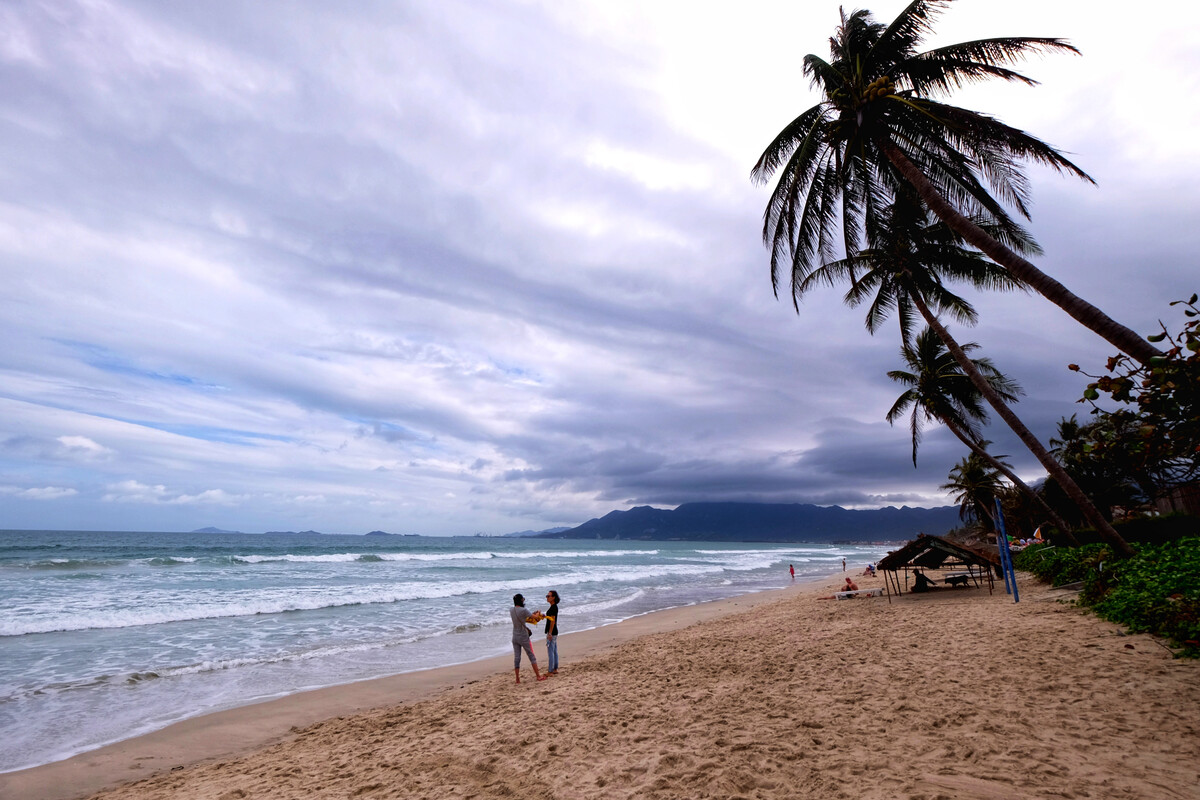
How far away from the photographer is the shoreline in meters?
6.08

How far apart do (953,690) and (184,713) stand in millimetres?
9880

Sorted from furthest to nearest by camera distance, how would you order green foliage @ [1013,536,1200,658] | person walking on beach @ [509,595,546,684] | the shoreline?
person walking on beach @ [509,595,546,684], green foliage @ [1013,536,1200,658], the shoreline

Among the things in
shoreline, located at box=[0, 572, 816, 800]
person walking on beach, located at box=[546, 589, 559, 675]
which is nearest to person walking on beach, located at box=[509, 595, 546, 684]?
person walking on beach, located at box=[546, 589, 559, 675]

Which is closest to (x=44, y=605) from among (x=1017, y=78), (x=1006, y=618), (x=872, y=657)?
(x=872, y=657)

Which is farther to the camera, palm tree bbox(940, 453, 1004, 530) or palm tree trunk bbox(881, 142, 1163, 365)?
palm tree bbox(940, 453, 1004, 530)

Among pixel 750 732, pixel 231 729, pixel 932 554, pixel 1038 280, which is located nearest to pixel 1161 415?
pixel 1038 280

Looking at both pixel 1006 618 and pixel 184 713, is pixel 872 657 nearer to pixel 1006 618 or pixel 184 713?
pixel 1006 618

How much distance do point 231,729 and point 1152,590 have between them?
1227 centimetres

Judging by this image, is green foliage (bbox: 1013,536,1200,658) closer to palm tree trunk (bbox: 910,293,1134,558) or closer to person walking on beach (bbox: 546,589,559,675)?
palm tree trunk (bbox: 910,293,1134,558)

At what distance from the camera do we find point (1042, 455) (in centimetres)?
1143

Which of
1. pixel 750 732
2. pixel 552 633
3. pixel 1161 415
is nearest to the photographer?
pixel 1161 415

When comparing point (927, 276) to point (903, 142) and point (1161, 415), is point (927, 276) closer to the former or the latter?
point (903, 142)

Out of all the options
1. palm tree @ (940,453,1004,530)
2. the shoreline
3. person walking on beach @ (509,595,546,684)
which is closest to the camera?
the shoreline

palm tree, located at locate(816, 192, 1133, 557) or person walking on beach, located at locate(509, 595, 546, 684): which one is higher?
palm tree, located at locate(816, 192, 1133, 557)
